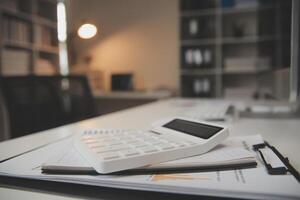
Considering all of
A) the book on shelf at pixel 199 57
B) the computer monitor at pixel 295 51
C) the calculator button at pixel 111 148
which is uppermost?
the book on shelf at pixel 199 57

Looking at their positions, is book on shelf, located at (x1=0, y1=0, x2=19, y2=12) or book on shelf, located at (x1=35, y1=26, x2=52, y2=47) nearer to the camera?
book on shelf, located at (x1=0, y1=0, x2=19, y2=12)

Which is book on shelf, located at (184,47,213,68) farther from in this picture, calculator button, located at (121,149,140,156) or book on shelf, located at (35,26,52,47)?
calculator button, located at (121,149,140,156)

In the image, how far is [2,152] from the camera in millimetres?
627

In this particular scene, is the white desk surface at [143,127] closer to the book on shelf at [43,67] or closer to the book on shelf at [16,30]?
the book on shelf at [16,30]

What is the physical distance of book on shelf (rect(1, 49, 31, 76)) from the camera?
2.70 m

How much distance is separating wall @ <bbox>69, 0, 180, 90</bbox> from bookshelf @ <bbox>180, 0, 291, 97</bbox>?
0.20m

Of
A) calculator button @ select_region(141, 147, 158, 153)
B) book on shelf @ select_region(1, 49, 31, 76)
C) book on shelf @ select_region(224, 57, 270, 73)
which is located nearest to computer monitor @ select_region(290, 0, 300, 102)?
calculator button @ select_region(141, 147, 158, 153)

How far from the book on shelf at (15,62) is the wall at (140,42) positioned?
0.81 m

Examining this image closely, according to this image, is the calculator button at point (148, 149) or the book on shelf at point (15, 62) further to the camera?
the book on shelf at point (15, 62)

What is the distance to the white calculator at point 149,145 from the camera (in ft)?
1.43

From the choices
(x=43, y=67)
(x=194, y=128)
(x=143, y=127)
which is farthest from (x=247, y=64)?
(x=194, y=128)

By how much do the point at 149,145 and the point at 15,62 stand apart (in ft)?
8.84

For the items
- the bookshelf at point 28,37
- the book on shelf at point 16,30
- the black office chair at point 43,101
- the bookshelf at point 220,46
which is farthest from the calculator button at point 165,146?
the bookshelf at point 220,46

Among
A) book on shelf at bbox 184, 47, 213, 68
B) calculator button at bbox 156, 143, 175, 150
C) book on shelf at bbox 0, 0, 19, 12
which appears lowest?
calculator button at bbox 156, 143, 175, 150
